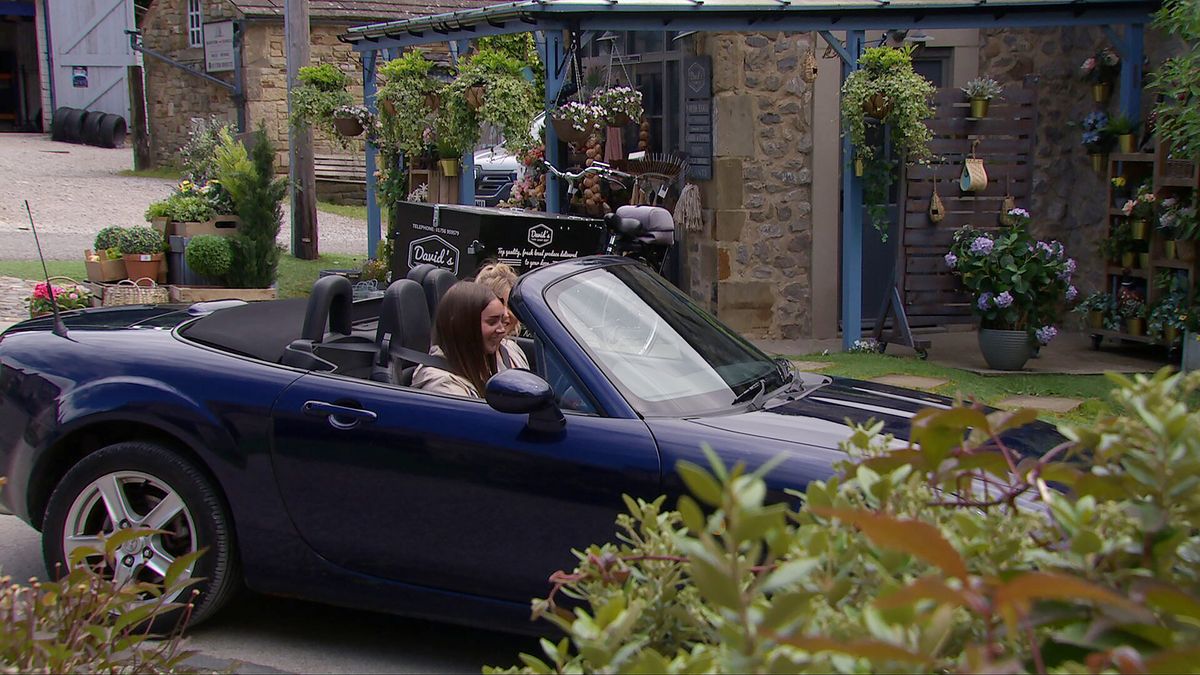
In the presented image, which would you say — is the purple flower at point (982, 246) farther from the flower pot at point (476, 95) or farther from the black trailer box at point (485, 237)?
the flower pot at point (476, 95)

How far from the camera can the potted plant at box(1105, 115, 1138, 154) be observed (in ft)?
31.9

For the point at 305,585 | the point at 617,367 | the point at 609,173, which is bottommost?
the point at 305,585

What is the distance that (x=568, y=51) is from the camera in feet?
30.3

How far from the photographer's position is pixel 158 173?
23.5 m

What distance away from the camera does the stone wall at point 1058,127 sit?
419 inches

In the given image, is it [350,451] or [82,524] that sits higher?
[350,451]

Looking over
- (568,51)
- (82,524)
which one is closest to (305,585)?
(82,524)

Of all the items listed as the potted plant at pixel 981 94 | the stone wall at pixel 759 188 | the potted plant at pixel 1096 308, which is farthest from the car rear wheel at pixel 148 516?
the potted plant at pixel 1096 308

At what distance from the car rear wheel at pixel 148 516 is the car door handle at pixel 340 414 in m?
0.50

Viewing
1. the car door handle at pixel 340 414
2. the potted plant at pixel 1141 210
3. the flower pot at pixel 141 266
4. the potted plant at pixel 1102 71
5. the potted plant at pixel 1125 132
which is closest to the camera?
the car door handle at pixel 340 414

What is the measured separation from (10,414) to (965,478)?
3884 mm

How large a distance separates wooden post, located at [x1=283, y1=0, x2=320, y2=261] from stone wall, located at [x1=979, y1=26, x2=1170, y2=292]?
7.69 meters

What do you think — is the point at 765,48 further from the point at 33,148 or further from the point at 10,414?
the point at 33,148

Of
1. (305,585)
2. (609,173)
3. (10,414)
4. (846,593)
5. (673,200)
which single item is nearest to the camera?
(846,593)
